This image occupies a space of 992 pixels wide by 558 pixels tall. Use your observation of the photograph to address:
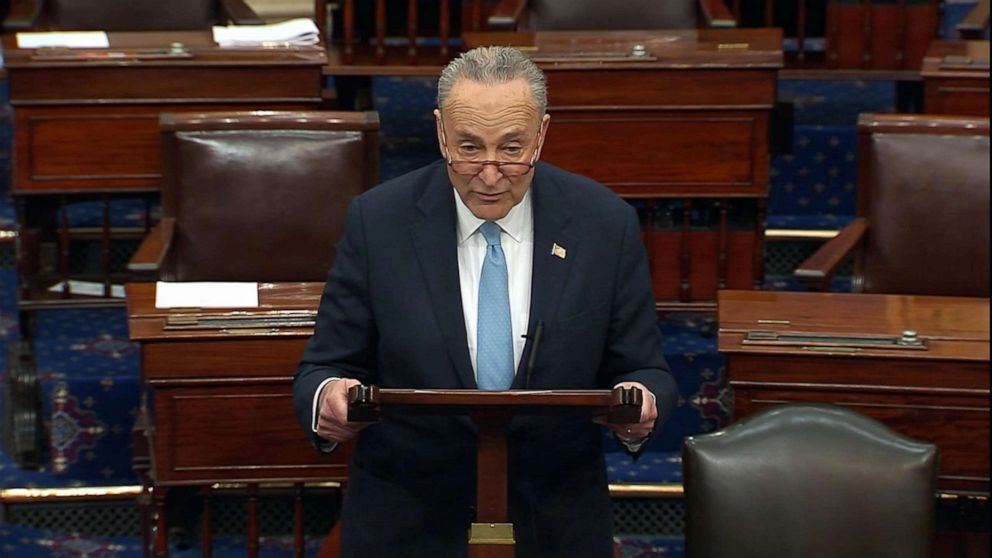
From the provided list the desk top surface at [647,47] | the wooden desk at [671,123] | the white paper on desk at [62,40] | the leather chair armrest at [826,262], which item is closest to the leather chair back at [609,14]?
the desk top surface at [647,47]

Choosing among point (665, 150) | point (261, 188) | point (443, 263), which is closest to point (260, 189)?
point (261, 188)

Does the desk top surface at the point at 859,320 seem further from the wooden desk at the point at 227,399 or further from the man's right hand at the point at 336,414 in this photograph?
the man's right hand at the point at 336,414

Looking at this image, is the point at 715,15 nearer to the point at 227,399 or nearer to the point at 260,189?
the point at 260,189

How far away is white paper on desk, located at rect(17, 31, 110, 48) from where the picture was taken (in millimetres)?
2861

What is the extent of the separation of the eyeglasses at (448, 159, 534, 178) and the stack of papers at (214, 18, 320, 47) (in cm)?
150

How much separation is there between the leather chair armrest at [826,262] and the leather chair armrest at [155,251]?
89cm

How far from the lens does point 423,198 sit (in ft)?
5.04

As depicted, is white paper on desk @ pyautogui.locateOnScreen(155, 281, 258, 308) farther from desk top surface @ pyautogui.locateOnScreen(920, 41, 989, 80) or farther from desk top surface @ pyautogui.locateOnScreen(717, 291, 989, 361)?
desk top surface @ pyautogui.locateOnScreen(920, 41, 989, 80)

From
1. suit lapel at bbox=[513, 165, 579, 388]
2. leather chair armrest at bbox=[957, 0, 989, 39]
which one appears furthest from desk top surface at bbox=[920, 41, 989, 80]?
suit lapel at bbox=[513, 165, 579, 388]

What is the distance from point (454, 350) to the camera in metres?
1.48

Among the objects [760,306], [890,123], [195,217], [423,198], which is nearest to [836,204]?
[890,123]

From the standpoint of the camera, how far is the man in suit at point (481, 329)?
149 centimetres

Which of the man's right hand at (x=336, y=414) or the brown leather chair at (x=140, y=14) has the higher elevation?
the brown leather chair at (x=140, y=14)

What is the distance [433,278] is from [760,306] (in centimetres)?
78
